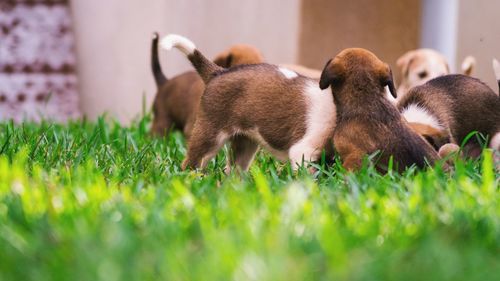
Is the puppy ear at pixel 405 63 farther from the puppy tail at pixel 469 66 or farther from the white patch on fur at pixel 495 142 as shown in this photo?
the white patch on fur at pixel 495 142

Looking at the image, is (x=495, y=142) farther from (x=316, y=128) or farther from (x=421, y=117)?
(x=316, y=128)

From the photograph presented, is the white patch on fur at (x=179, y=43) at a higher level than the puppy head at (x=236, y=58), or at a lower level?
higher

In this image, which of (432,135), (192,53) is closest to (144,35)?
(192,53)

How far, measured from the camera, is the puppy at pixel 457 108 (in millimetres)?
4465

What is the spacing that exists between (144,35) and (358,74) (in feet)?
13.1

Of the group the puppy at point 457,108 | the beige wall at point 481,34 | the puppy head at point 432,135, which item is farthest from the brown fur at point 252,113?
the beige wall at point 481,34

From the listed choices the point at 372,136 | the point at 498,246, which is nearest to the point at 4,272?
the point at 498,246

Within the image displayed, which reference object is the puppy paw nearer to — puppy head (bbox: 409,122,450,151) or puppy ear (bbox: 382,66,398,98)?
puppy head (bbox: 409,122,450,151)

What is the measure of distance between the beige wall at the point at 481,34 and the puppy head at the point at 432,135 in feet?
4.43

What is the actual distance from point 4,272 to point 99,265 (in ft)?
0.75

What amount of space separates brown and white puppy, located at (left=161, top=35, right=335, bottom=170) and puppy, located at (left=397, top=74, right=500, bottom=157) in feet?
2.10

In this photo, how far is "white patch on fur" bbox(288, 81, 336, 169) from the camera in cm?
389

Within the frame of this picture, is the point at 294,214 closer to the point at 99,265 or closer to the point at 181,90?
the point at 99,265

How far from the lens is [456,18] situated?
21.7 ft
